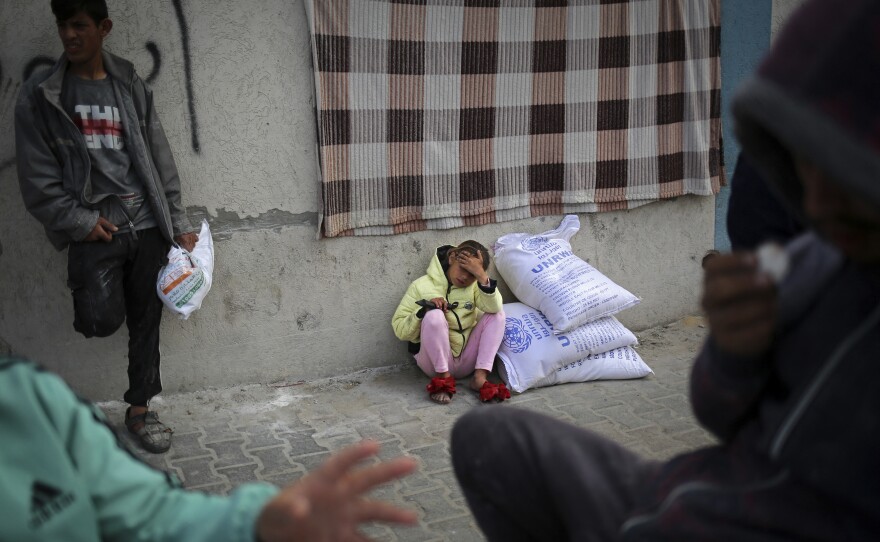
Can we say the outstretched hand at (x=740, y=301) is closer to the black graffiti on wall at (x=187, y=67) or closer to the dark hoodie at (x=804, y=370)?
the dark hoodie at (x=804, y=370)

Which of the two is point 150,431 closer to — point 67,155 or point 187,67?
point 67,155

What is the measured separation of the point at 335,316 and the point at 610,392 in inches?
66.3

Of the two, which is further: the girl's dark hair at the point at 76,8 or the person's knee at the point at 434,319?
the person's knee at the point at 434,319

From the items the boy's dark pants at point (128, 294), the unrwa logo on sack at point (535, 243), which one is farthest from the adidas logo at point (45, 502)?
the unrwa logo on sack at point (535, 243)

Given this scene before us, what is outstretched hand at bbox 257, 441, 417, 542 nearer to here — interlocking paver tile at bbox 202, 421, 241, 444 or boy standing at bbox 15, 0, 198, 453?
boy standing at bbox 15, 0, 198, 453

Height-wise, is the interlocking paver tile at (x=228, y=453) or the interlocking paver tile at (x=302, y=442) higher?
the interlocking paver tile at (x=228, y=453)

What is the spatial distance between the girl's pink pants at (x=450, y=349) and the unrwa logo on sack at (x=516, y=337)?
81 millimetres

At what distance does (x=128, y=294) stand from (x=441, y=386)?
5.79 feet

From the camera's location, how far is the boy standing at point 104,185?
4.04 meters

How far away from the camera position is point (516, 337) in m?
5.25

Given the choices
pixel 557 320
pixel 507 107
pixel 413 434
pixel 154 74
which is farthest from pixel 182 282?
pixel 507 107

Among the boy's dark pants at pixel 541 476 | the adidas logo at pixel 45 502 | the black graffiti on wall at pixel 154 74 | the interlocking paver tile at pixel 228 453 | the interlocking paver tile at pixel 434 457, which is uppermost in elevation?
the black graffiti on wall at pixel 154 74

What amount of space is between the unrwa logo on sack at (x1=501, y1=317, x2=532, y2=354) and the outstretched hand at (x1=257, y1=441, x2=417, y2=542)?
3.79 m

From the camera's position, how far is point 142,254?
434cm
